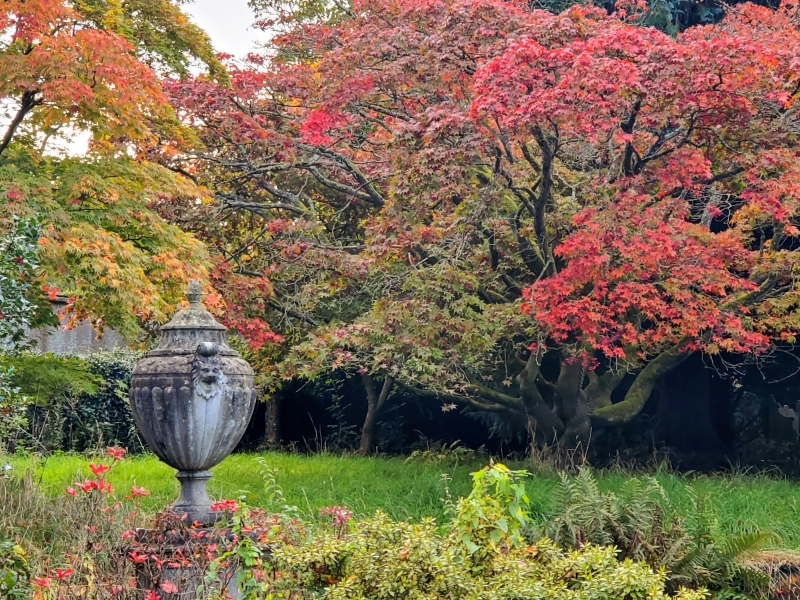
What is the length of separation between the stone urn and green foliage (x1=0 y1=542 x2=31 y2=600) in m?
0.99

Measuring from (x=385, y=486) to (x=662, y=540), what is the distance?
3811 millimetres

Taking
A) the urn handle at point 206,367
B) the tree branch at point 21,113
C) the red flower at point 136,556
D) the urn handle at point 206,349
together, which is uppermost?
the tree branch at point 21,113

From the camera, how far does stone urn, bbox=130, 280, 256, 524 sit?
17.7 ft

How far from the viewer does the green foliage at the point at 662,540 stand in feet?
18.3

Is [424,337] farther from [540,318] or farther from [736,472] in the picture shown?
[736,472]

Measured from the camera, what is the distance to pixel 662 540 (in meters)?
5.69

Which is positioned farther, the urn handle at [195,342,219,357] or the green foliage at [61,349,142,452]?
the green foliage at [61,349,142,452]

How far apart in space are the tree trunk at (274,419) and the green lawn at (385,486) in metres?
3.57

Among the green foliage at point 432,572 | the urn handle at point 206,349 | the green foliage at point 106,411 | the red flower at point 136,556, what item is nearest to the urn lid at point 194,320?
the urn handle at point 206,349

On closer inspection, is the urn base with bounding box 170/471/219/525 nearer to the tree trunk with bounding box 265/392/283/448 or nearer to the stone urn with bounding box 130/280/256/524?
the stone urn with bounding box 130/280/256/524

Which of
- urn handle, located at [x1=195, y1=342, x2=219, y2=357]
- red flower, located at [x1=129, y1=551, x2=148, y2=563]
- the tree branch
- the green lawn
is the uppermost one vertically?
the tree branch

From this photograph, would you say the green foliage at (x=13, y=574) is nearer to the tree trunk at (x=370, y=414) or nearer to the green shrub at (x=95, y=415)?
the green shrub at (x=95, y=415)

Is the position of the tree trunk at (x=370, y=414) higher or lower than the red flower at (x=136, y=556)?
lower

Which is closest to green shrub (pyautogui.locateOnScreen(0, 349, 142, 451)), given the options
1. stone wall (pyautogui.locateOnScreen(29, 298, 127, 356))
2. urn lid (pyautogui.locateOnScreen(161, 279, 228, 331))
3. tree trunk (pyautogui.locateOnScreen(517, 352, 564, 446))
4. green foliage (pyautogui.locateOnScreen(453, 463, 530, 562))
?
stone wall (pyautogui.locateOnScreen(29, 298, 127, 356))
